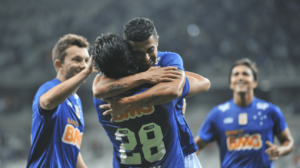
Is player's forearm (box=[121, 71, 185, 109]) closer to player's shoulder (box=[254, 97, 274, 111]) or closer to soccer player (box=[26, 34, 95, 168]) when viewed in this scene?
soccer player (box=[26, 34, 95, 168])

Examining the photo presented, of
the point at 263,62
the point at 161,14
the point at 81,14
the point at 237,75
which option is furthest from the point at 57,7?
the point at 237,75

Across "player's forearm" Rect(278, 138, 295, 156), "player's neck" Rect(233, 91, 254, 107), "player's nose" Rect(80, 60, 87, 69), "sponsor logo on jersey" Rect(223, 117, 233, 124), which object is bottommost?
"player's forearm" Rect(278, 138, 295, 156)

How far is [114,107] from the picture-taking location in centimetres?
184

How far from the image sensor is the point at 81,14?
656 inches

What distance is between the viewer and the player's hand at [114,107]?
1827mm

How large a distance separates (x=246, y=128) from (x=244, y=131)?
58 millimetres

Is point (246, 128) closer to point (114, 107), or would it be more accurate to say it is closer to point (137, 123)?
point (137, 123)

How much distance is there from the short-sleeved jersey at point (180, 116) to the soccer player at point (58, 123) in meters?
0.64

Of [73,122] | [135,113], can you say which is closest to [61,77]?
[73,122]

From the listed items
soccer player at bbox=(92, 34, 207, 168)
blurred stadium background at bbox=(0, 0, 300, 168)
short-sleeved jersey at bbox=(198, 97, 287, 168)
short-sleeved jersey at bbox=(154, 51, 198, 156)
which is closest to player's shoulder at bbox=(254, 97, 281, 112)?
short-sleeved jersey at bbox=(198, 97, 287, 168)

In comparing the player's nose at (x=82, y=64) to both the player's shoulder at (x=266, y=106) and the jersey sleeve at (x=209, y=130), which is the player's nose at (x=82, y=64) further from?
the player's shoulder at (x=266, y=106)

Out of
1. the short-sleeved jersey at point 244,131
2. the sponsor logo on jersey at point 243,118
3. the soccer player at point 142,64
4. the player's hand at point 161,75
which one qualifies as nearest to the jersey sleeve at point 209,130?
the short-sleeved jersey at point 244,131

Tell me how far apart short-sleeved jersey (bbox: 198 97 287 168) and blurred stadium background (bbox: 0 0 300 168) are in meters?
9.63

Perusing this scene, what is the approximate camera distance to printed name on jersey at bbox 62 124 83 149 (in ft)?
8.80
